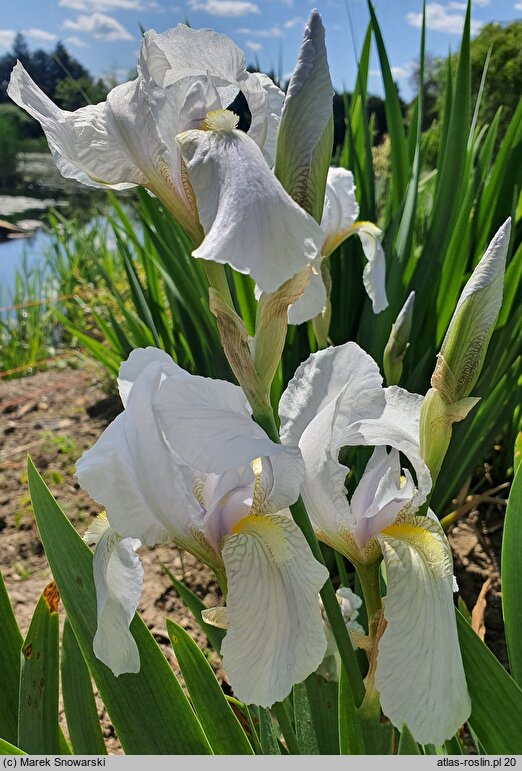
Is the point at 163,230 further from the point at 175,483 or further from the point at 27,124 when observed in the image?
the point at 27,124

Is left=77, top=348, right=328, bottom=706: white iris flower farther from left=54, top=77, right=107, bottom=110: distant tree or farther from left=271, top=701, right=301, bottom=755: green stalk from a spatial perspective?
left=54, top=77, right=107, bottom=110: distant tree

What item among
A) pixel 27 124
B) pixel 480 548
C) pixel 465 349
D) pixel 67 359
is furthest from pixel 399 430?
pixel 27 124

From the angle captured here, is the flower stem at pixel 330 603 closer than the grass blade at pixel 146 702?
Yes

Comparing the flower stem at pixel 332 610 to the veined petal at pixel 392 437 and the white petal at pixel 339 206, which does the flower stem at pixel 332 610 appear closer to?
the veined petal at pixel 392 437

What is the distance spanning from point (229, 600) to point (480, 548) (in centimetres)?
144

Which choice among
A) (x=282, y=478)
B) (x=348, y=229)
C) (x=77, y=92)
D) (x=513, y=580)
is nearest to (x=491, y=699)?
(x=513, y=580)

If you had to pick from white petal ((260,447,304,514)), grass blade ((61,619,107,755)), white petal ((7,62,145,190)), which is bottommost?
grass blade ((61,619,107,755))

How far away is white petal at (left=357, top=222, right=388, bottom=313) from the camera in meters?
1.16

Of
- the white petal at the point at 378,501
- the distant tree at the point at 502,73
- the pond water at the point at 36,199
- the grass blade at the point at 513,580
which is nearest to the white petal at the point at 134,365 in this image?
the white petal at the point at 378,501

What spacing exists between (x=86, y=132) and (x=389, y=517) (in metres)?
0.43

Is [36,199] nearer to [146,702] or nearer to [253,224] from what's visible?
[146,702]

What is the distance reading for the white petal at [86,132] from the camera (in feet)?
1.85

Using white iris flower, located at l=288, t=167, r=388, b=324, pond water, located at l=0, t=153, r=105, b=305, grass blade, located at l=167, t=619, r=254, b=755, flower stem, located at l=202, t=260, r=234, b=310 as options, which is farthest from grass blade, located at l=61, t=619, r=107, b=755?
pond water, located at l=0, t=153, r=105, b=305

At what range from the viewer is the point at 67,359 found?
383cm
